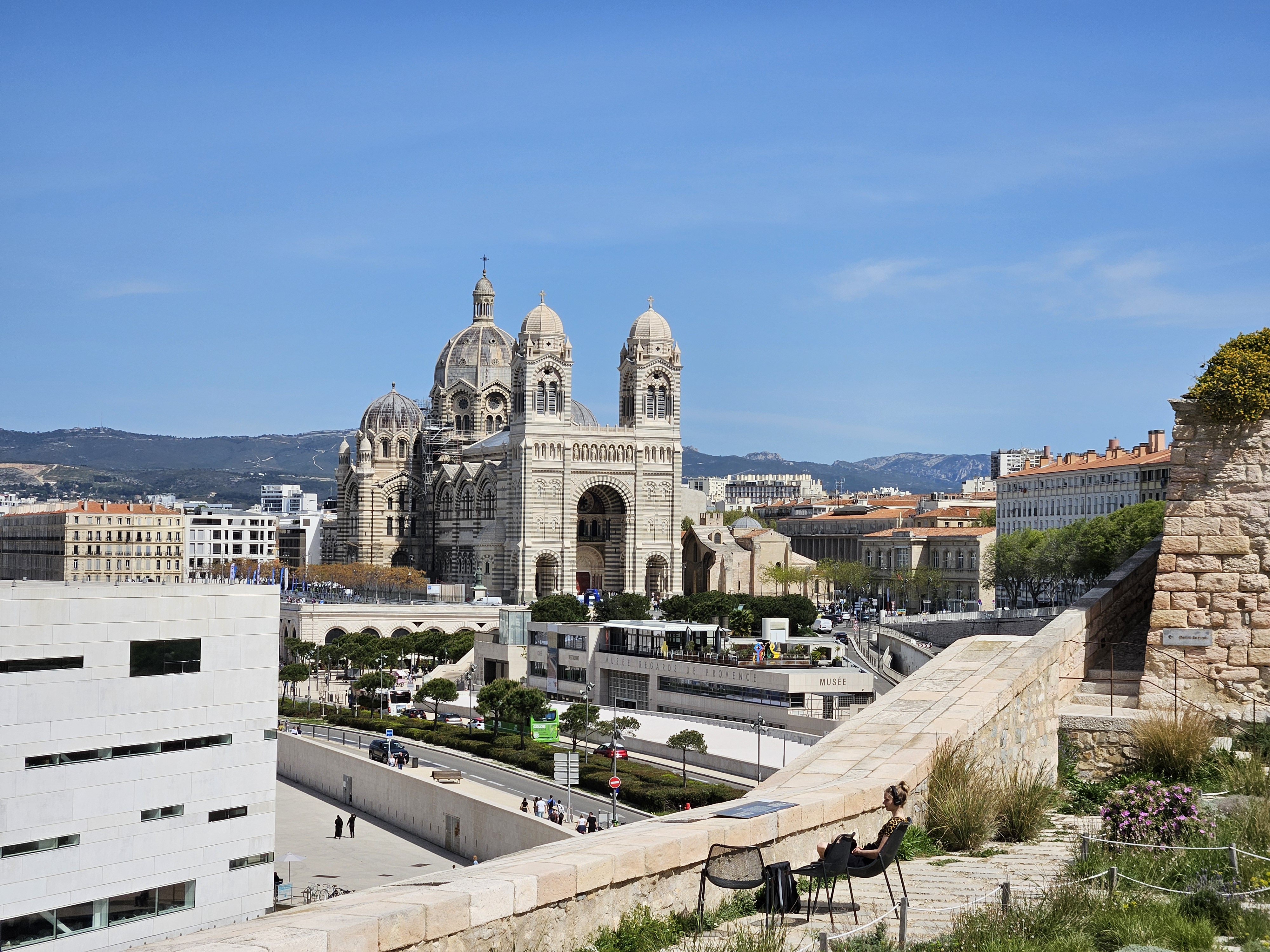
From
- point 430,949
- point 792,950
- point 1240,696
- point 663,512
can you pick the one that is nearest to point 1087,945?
point 792,950

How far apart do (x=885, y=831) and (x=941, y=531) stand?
107 metres

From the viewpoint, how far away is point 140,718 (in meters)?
25.1

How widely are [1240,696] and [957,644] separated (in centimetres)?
331

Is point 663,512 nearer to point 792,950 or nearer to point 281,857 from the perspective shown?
point 281,857

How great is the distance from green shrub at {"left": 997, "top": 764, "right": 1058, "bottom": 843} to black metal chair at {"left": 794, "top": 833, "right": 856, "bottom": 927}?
2.84 meters

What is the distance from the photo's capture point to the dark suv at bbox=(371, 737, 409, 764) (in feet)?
158

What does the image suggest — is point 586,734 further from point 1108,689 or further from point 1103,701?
point 1103,701

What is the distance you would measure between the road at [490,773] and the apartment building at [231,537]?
291 feet

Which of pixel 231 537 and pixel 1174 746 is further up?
pixel 231 537

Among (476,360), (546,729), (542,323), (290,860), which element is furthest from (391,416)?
(290,860)

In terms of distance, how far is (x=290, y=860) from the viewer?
35.4 meters

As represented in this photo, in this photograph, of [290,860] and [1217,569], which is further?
[290,860]

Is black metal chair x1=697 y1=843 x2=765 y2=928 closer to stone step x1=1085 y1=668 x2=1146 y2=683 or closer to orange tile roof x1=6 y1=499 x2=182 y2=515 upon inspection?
stone step x1=1085 y1=668 x2=1146 y2=683

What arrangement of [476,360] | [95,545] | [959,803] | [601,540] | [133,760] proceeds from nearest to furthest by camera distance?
1. [959,803]
2. [133,760]
3. [95,545]
4. [601,540]
5. [476,360]
